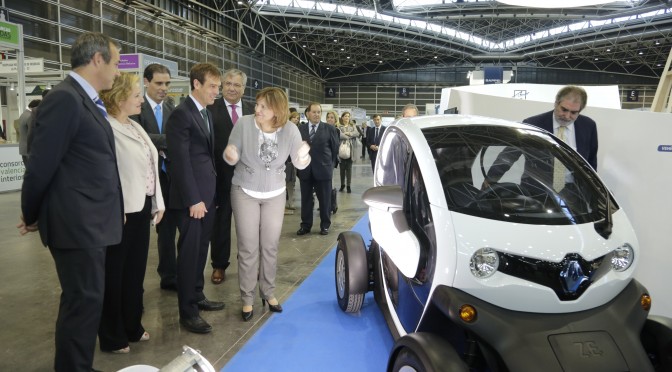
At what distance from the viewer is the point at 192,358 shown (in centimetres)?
99

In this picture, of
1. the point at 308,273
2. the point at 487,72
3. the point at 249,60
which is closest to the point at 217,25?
the point at 249,60

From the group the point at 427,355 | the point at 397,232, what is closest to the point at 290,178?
the point at 397,232

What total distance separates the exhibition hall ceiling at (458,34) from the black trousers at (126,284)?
19172mm

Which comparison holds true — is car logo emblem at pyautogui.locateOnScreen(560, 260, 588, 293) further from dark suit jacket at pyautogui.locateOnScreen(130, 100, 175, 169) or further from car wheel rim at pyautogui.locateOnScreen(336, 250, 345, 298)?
dark suit jacket at pyautogui.locateOnScreen(130, 100, 175, 169)

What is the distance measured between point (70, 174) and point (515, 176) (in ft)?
6.41

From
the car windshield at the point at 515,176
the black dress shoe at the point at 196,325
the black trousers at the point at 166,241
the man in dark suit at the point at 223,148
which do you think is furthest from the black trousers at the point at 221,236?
the car windshield at the point at 515,176

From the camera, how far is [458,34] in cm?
2742

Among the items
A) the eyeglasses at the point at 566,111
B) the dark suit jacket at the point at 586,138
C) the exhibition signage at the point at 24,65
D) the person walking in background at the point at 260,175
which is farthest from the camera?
the exhibition signage at the point at 24,65

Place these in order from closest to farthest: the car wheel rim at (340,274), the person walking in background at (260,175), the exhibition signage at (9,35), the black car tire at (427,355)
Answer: the black car tire at (427,355), the person walking in background at (260,175), the car wheel rim at (340,274), the exhibition signage at (9,35)

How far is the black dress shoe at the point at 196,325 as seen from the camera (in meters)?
2.92

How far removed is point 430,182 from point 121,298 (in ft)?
6.26

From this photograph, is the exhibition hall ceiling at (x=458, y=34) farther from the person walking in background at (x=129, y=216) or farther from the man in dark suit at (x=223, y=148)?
the person walking in background at (x=129, y=216)

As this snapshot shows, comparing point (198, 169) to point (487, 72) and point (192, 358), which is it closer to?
point (192, 358)

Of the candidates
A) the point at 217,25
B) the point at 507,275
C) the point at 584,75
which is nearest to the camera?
the point at 507,275
